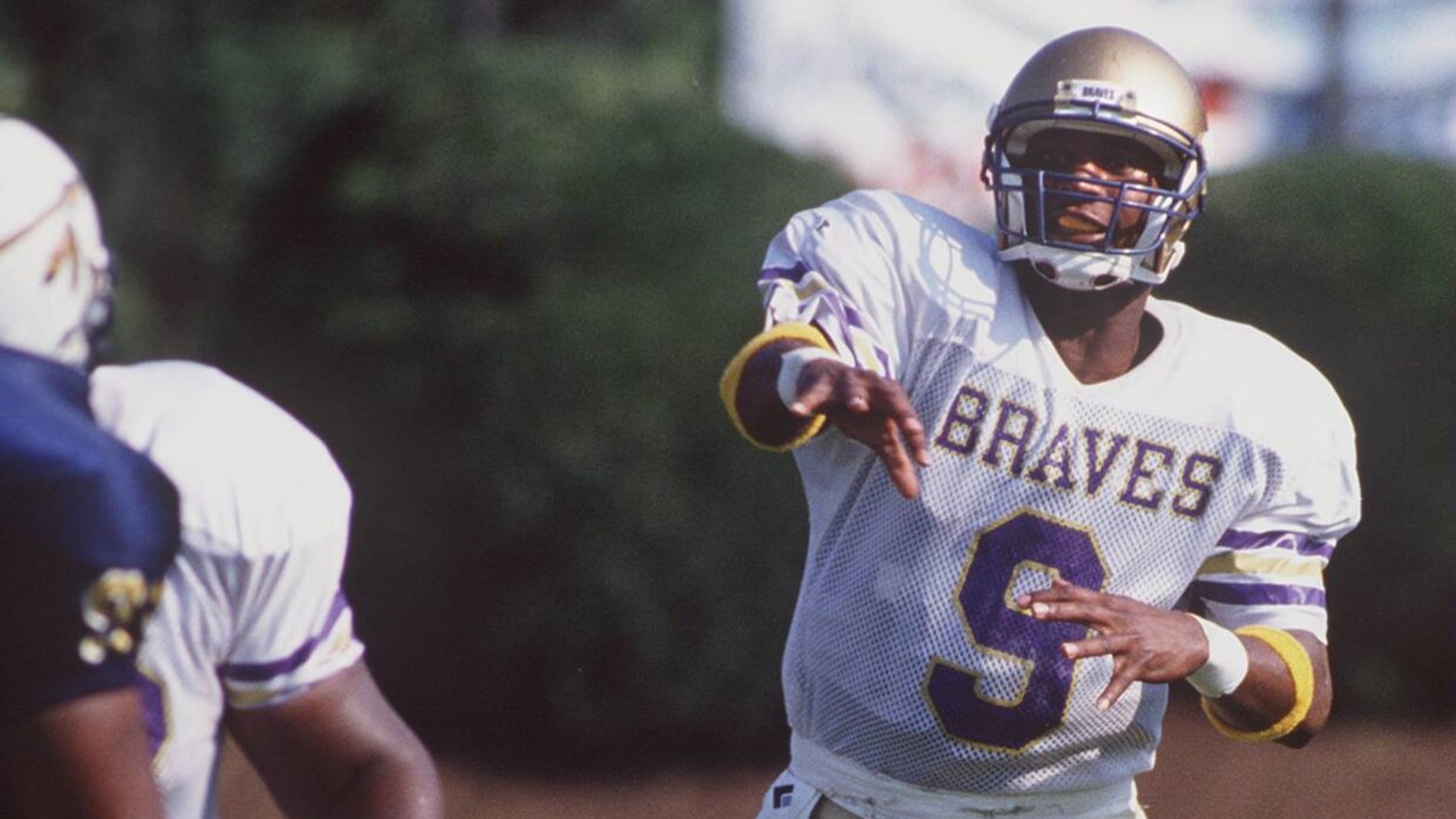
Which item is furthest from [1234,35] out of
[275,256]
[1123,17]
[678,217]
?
[275,256]

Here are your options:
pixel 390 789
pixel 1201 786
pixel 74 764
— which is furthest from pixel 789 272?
pixel 1201 786

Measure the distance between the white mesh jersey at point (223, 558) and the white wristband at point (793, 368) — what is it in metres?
0.80

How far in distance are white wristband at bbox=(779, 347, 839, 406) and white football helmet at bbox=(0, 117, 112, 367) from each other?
1.04 meters

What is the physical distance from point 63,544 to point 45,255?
313mm

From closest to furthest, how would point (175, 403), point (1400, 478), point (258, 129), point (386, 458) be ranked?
point (175, 403) < point (386, 458) < point (1400, 478) < point (258, 129)

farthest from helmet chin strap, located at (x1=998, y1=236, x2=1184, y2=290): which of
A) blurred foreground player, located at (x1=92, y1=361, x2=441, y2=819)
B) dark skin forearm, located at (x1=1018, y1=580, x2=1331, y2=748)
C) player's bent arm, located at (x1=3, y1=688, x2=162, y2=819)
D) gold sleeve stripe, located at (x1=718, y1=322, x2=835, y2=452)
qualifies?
player's bent arm, located at (x1=3, y1=688, x2=162, y2=819)

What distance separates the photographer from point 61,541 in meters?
2.35

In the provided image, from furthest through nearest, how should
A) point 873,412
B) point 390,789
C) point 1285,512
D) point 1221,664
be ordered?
point 1285,512
point 1221,664
point 873,412
point 390,789

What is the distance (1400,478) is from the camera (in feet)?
27.2

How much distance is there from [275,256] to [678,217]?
1410mm

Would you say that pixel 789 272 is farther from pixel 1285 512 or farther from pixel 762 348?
pixel 1285 512

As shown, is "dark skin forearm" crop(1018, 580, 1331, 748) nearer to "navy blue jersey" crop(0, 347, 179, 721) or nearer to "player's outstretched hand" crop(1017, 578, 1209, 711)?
"player's outstretched hand" crop(1017, 578, 1209, 711)

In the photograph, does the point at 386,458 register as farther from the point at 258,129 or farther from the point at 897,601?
the point at 258,129

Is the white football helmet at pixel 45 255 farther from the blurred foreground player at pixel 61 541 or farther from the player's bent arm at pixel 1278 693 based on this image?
the player's bent arm at pixel 1278 693
